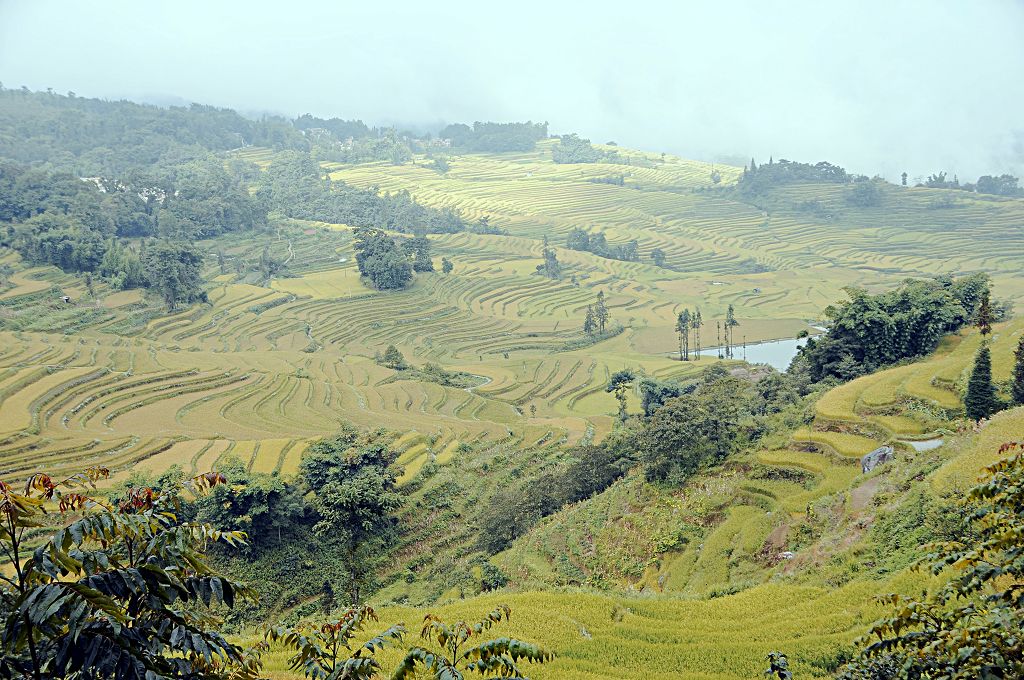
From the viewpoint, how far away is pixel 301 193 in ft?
310

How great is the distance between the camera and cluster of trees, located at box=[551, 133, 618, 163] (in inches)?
5487

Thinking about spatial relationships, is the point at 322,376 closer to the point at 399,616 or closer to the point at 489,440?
the point at 489,440

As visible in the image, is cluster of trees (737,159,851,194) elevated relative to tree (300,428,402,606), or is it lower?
elevated

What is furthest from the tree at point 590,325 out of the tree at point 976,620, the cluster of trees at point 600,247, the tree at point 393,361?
the tree at point 976,620

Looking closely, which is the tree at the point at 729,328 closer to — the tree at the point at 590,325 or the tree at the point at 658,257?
the tree at the point at 590,325

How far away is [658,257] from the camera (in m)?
82.6

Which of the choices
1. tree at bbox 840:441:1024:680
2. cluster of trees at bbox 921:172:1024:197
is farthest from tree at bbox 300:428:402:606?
cluster of trees at bbox 921:172:1024:197

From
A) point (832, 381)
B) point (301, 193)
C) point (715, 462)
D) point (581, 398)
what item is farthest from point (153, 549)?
point (301, 193)

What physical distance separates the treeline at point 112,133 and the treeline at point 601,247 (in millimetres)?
60896

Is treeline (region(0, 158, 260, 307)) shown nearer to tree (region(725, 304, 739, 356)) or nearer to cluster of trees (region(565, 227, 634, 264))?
cluster of trees (region(565, 227, 634, 264))

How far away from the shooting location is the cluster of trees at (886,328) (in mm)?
24469

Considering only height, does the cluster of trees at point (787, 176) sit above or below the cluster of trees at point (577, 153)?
below

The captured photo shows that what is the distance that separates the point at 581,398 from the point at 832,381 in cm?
1794

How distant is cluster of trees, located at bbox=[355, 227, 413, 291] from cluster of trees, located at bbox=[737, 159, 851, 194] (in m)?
64.6
